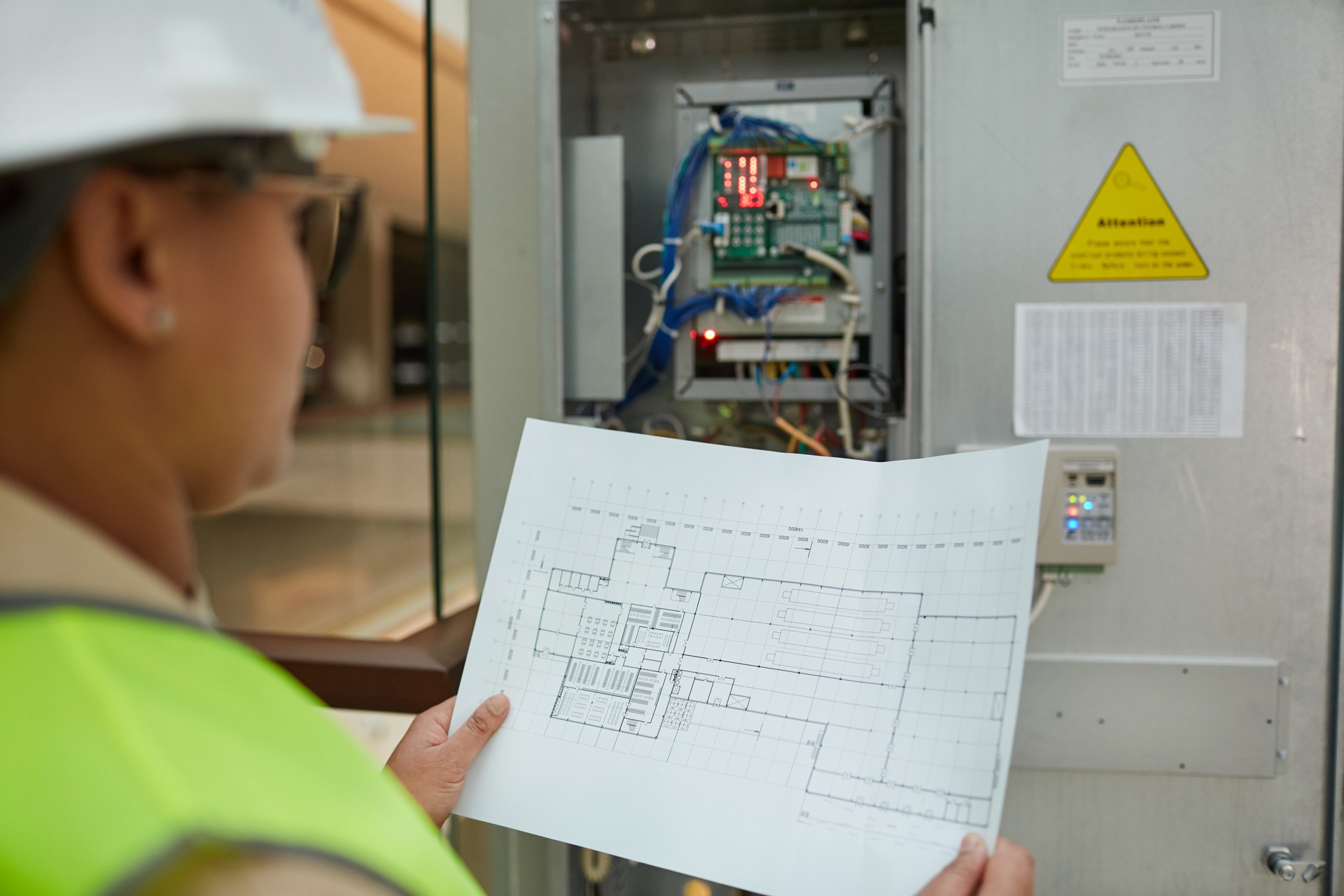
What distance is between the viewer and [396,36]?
4.75m

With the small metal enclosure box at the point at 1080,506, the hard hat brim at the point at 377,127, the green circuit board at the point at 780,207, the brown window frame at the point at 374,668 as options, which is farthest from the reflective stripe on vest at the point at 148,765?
the green circuit board at the point at 780,207

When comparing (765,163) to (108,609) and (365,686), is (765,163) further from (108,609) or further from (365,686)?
(108,609)

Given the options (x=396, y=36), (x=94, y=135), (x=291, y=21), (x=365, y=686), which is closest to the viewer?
(x=94, y=135)

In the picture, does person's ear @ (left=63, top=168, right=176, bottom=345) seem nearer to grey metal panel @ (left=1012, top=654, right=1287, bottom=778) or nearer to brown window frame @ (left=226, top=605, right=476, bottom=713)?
brown window frame @ (left=226, top=605, right=476, bottom=713)

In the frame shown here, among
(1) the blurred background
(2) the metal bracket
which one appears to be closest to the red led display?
(1) the blurred background

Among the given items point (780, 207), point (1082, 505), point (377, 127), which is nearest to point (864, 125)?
point (780, 207)

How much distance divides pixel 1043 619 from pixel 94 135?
1.48 meters

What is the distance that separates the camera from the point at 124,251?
0.52 meters

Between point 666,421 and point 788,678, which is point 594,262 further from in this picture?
point 788,678

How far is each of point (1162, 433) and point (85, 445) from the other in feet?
4.95

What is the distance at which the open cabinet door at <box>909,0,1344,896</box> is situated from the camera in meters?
1.43

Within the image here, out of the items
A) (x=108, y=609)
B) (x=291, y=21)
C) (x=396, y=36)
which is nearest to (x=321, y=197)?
(x=291, y=21)

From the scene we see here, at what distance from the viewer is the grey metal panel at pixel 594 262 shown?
1629 mm

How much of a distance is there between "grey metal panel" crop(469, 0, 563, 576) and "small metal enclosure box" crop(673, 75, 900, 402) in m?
0.32
